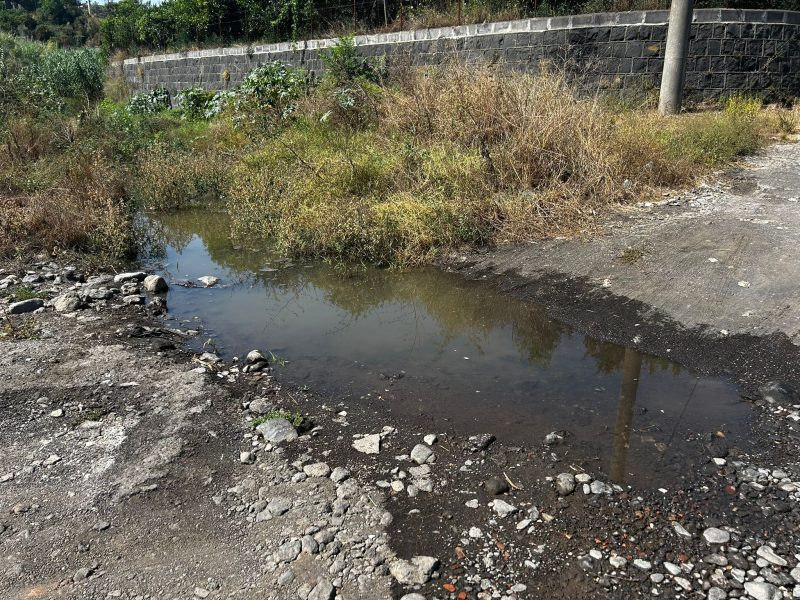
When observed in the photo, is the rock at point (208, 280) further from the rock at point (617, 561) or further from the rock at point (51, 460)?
the rock at point (617, 561)

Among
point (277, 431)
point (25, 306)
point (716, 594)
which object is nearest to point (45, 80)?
point (25, 306)

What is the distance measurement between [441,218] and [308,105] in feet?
17.9

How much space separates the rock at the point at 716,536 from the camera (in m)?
2.56

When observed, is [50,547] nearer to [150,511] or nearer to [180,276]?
[150,511]

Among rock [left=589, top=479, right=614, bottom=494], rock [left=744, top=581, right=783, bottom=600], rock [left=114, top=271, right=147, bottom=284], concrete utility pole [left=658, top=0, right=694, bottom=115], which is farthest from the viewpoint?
concrete utility pole [left=658, top=0, right=694, bottom=115]

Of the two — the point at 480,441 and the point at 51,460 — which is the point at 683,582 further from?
the point at 51,460

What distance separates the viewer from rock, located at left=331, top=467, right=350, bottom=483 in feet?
9.78

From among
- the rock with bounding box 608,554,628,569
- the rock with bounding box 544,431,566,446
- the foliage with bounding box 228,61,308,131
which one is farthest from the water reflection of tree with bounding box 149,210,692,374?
the foliage with bounding box 228,61,308,131

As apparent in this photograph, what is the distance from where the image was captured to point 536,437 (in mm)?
3344

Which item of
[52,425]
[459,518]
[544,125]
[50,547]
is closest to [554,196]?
[544,125]

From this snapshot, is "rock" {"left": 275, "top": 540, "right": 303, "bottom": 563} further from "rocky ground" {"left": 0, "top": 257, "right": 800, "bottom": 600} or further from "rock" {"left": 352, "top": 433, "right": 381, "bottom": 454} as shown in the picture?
"rock" {"left": 352, "top": 433, "right": 381, "bottom": 454}

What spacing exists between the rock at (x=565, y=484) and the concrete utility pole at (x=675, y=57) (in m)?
8.85

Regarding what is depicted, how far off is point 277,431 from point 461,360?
1.47 m

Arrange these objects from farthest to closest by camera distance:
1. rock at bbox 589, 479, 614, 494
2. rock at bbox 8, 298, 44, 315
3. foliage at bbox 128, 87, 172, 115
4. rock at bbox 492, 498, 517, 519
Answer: foliage at bbox 128, 87, 172, 115 → rock at bbox 8, 298, 44, 315 → rock at bbox 589, 479, 614, 494 → rock at bbox 492, 498, 517, 519
